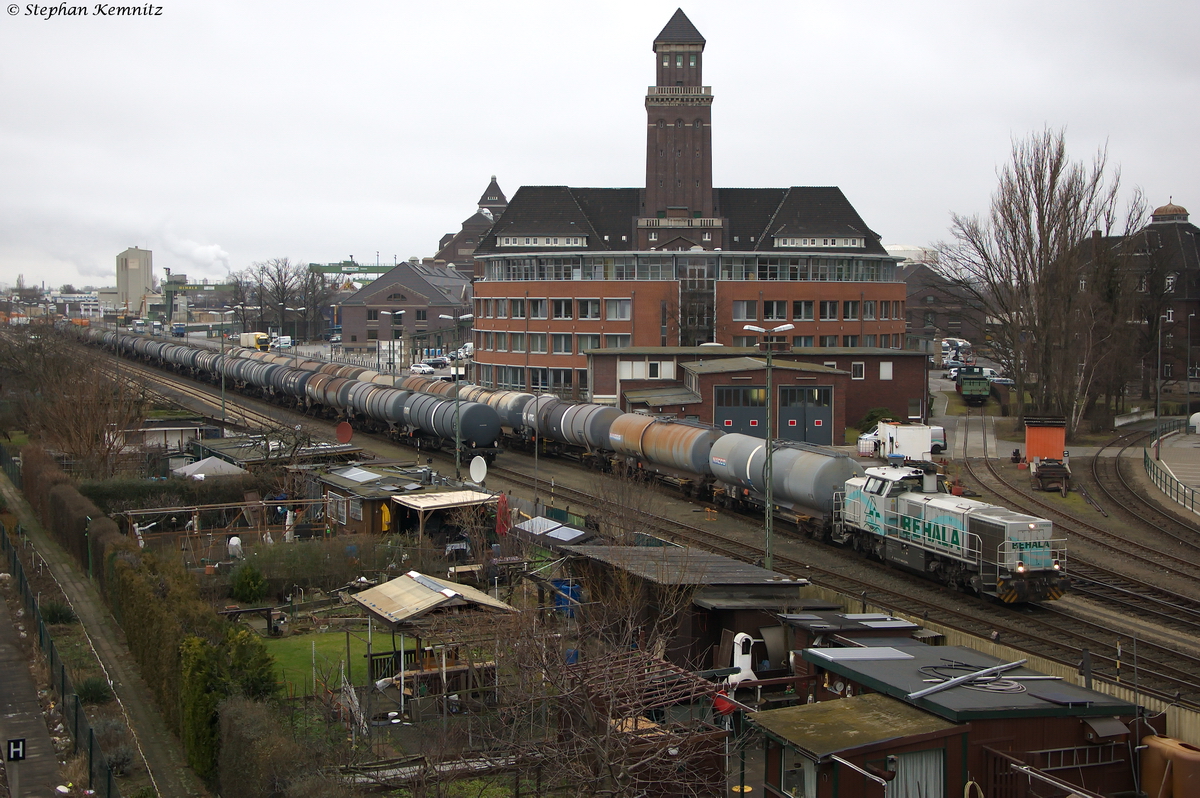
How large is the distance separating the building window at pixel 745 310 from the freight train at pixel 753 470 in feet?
90.6

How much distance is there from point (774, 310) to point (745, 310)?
2.57m

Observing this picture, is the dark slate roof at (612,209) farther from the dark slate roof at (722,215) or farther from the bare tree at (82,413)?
the bare tree at (82,413)

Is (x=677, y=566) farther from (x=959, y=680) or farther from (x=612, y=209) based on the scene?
(x=612, y=209)

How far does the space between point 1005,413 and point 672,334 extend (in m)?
26.0

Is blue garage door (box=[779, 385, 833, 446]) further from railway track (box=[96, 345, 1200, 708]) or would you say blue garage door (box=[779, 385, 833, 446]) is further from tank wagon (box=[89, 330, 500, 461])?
railway track (box=[96, 345, 1200, 708])

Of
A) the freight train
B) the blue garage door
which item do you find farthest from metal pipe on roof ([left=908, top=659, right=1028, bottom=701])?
the blue garage door

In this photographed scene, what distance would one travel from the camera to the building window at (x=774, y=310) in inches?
3246

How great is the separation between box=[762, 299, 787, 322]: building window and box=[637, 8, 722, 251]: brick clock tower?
1235 centimetres

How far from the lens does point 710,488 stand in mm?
41438

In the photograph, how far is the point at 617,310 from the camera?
80.5m

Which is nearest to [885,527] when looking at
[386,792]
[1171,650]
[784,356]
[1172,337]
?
[1171,650]

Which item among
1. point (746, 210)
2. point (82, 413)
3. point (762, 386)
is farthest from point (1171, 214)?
point (82, 413)

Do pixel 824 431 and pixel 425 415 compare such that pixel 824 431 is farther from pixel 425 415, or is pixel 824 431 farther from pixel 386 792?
pixel 386 792

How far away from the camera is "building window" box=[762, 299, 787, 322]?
270 ft
